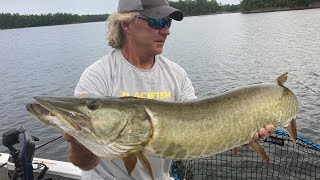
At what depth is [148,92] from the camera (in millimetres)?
2895

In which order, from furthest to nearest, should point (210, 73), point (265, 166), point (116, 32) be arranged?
point (210, 73) → point (265, 166) → point (116, 32)

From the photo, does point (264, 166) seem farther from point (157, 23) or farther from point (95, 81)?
point (95, 81)

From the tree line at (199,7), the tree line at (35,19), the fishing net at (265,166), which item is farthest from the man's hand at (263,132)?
the tree line at (199,7)

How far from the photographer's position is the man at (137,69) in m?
2.80

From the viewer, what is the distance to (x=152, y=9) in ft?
9.67

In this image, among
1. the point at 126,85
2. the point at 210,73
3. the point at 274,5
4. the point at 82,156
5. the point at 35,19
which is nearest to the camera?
the point at 82,156

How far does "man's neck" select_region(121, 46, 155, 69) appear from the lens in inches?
116

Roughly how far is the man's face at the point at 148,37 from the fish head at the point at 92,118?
801 mm

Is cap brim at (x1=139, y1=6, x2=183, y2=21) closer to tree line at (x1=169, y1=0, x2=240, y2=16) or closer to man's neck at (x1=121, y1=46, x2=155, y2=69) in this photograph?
man's neck at (x1=121, y1=46, x2=155, y2=69)

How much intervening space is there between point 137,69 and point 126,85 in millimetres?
168

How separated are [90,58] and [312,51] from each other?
1494 centimetres

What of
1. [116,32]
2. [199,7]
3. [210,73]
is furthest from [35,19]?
[116,32]

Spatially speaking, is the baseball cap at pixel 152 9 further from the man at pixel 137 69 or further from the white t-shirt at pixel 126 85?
the white t-shirt at pixel 126 85

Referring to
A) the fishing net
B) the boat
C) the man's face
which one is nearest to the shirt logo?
the man's face
